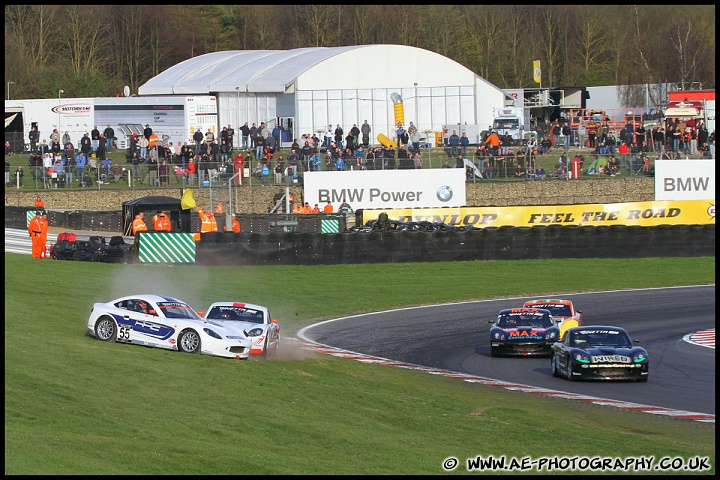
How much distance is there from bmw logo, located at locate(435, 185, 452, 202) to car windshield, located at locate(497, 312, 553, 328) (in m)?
22.9

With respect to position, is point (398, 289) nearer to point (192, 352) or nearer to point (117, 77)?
point (192, 352)

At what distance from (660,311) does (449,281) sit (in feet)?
23.8

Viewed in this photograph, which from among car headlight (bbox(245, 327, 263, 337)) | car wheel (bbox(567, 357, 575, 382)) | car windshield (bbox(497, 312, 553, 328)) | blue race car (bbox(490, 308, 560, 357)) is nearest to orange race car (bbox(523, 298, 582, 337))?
car windshield (bbox(497, 312, 553, 328))

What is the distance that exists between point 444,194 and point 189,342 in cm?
2731

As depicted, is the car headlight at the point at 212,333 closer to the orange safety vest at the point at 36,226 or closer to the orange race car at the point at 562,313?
the orange race car at the point at 562,313

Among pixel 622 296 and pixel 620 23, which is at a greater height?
pixel 620 23

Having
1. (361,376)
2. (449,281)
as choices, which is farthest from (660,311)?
(361,376)

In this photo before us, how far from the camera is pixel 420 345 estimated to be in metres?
23.8

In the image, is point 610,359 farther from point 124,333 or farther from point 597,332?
point 124,333

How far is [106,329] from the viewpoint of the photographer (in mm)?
20234

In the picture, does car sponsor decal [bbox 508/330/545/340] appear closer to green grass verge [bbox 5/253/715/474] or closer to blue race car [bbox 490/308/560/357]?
blue race car [bbox 490/308/560/357]

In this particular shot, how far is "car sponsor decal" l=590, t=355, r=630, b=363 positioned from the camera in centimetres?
1931

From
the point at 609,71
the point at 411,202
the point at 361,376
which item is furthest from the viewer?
the point at 609,71

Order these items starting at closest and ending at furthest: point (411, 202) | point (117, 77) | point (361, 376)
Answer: point (361, 376), point (411, 202), point (117, 77)
